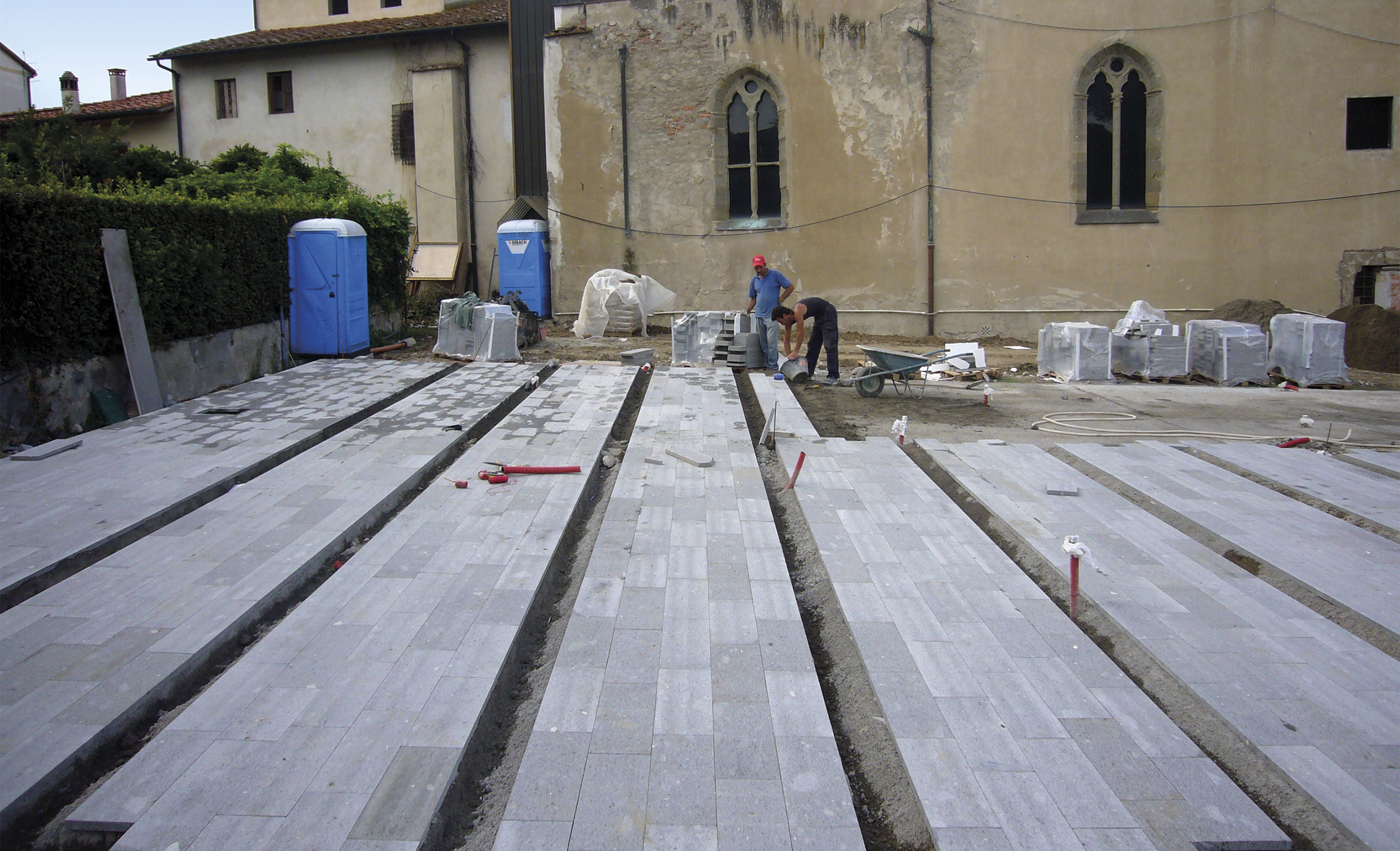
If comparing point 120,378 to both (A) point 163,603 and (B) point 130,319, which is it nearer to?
(B) point 130,319

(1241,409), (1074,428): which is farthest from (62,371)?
(1241,409)

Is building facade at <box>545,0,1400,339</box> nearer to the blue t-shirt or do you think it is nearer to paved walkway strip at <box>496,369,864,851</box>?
the blue t-shirt

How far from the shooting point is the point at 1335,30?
15609 millimetres

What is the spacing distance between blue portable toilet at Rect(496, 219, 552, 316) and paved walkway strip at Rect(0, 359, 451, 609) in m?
7.93

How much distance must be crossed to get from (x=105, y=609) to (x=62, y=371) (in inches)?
196

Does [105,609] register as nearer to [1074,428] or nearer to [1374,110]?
[1074,428]

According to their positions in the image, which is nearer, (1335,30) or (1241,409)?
(1241,409)

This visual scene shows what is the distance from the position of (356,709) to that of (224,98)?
85.0ft

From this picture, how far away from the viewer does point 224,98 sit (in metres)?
24.6

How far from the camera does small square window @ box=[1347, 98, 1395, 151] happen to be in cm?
1577

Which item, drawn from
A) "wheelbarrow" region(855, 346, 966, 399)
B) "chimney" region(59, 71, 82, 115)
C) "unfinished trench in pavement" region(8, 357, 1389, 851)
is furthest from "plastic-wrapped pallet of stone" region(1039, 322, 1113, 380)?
"chimney" region(59, 71, 82, 115)

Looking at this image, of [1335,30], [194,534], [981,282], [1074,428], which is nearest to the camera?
[194,534]

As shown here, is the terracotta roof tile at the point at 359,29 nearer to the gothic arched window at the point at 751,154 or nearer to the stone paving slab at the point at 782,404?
the gothic arched window at the point at 751,154

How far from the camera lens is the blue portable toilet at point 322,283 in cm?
Answer: 1218
